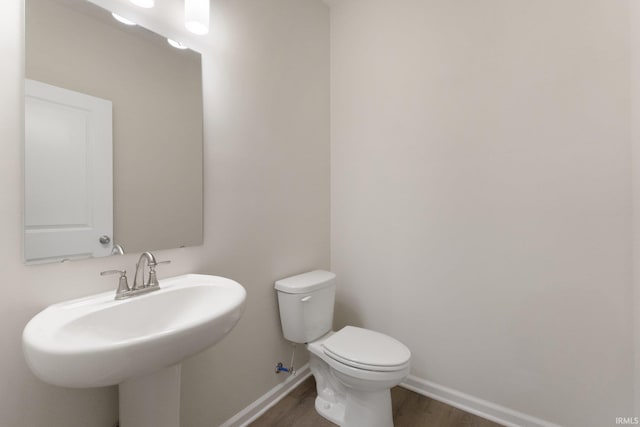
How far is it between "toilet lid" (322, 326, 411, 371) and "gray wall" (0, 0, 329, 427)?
0.42m

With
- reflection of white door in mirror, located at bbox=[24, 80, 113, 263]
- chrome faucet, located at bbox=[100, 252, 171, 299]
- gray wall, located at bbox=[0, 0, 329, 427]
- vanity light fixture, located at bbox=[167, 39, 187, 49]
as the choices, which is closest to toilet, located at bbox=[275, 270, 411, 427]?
gray wall, located at bbox=[0, 0, 329, 427]

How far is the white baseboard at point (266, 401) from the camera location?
143 centimetres

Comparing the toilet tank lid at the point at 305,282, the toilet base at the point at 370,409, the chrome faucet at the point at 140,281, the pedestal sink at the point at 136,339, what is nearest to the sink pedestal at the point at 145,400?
the pedestal sink at the point at 136,339

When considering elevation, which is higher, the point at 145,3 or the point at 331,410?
the point at 145,3

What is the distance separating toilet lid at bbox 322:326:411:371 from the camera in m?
1.25

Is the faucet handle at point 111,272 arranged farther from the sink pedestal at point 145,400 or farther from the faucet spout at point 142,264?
the sink pedestal at point 145,400

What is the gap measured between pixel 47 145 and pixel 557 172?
6.70 ft

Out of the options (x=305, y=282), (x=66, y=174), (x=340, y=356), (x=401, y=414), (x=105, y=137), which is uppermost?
(x=105, y=137)

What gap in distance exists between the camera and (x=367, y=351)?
1341mm

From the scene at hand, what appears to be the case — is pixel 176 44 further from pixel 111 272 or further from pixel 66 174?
pixel 111 272

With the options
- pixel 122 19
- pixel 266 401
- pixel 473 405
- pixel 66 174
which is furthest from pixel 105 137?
pixel 473 405

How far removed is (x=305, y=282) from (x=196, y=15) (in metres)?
1.36

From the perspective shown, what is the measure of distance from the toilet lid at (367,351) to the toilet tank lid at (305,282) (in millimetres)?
288

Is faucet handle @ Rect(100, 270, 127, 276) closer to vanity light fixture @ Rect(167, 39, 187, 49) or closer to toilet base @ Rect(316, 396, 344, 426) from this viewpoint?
vanity light fixture @ Rect(167, 39, 187, 49)
